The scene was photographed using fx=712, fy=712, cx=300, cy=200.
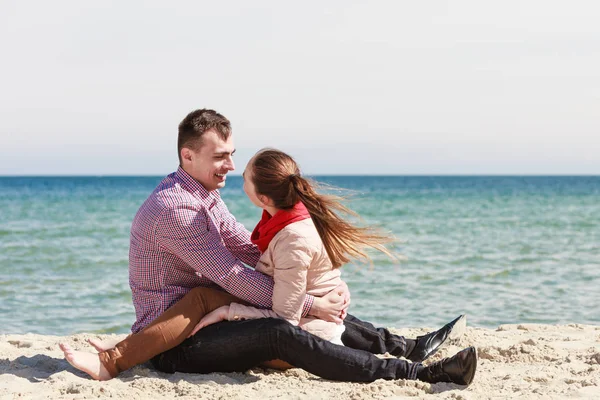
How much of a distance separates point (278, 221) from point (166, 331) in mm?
890

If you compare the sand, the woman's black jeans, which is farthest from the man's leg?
the woman's black jeans

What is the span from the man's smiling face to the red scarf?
0.41 meters

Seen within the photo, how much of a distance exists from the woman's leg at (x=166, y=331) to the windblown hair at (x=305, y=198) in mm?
636

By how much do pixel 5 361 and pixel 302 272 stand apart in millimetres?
2182

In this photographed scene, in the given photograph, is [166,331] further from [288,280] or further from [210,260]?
[288,280]

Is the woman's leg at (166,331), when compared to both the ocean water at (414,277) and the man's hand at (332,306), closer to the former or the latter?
the man's hand at (332,306)

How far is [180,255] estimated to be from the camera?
407 cm

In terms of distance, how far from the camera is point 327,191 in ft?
14.0

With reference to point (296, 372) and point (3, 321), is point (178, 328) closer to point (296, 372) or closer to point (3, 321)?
point (296, 372)

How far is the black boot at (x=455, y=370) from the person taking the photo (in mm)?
3887

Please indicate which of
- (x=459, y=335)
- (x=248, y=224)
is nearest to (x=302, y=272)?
(x=459, y=335)

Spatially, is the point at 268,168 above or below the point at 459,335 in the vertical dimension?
above

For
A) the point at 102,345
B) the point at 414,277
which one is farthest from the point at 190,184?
the point at 414,277

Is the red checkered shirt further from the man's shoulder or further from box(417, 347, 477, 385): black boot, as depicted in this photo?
box(417, 347, 477, 385): black boot
